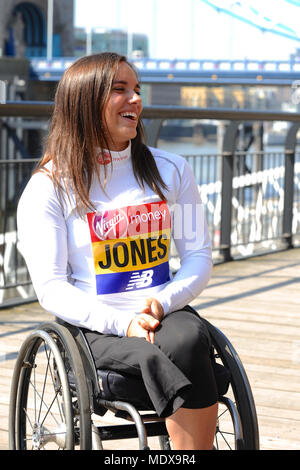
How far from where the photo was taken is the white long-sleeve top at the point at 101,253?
202cm

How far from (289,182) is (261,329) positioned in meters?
2.62

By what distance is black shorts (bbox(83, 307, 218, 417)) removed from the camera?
1809 mm

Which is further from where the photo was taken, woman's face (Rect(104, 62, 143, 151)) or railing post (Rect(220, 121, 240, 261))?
railing post (Rect(220, 121, 240, 261))

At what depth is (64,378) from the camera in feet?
5.98

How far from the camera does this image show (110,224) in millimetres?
2053

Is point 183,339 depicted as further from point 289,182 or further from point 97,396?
point 289,182

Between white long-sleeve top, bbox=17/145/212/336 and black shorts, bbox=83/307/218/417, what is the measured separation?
0.09 metres

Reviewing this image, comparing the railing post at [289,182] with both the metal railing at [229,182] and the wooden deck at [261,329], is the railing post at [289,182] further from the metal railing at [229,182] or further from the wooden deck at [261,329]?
the wooden deck at [261,329]

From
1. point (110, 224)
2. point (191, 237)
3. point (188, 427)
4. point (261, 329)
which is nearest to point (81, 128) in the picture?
point (110, 224)

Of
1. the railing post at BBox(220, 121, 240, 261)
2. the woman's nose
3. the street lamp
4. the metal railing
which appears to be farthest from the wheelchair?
the street lamp

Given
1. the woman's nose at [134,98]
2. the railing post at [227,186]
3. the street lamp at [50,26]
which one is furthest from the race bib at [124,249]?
the street lamp at [50,26]

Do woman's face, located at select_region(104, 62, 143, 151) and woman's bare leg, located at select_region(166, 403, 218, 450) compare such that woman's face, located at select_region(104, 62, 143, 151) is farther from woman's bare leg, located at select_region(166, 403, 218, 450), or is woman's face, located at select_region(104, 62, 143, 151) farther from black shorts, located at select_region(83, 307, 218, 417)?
woman's bare leg, located at select_region(166, 403, 218, 450)

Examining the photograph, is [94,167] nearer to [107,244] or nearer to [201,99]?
[107,244]

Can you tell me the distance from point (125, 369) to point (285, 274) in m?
3.97
